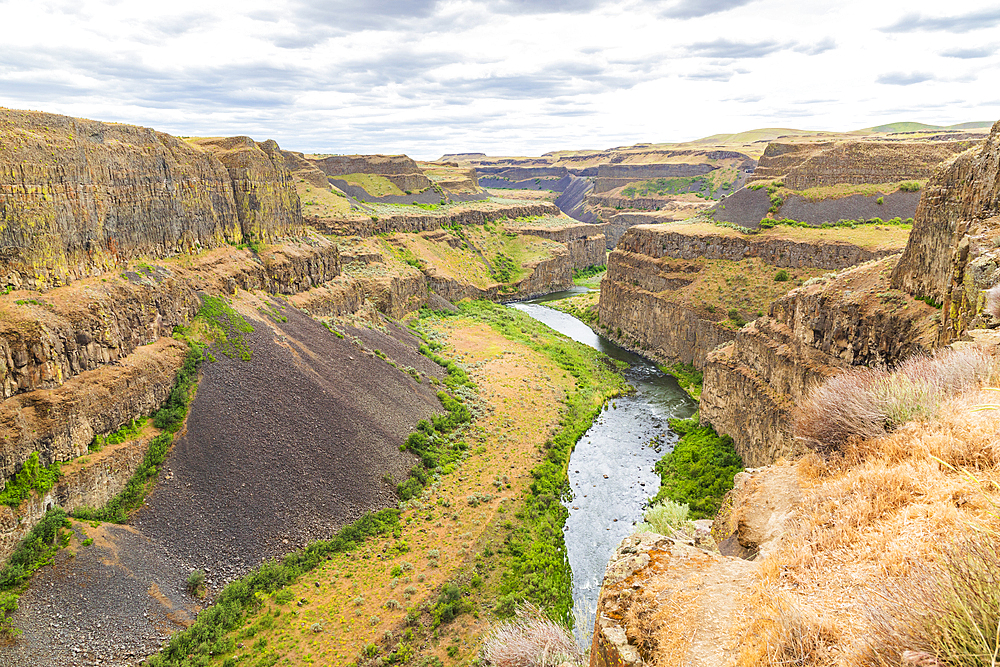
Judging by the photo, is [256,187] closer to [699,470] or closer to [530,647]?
[699,470]

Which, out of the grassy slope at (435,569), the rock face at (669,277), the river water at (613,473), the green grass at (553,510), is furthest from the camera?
the rock face at (669,277)

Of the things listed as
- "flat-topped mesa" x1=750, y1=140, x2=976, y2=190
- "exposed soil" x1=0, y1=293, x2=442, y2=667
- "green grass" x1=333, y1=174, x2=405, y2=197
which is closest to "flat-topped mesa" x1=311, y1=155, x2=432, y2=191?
"green grass" x1=333, y1=174, x2=405, y2=197

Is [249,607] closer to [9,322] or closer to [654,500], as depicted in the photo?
[9,322]

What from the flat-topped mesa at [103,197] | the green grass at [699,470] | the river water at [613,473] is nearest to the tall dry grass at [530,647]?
the river water at [613,473]

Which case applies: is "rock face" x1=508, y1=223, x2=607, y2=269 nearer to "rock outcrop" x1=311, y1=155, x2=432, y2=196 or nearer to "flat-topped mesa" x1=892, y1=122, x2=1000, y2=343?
"rock outcrop" x1=311, y1=155, x2=432, y2=196

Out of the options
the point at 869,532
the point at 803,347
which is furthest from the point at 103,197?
the point at 803,347

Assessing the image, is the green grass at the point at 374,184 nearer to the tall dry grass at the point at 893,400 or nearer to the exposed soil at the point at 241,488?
the exposed soil at the point at 241,488
